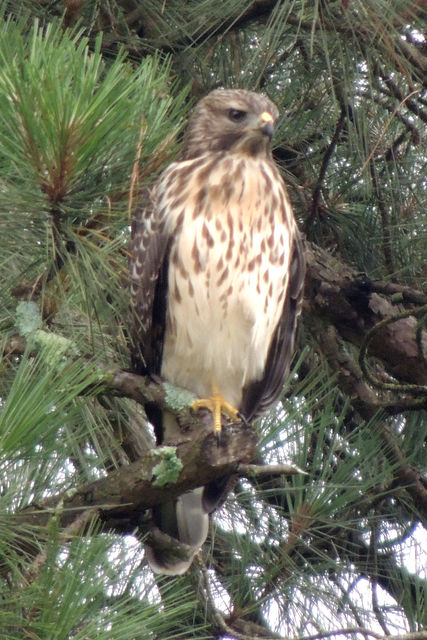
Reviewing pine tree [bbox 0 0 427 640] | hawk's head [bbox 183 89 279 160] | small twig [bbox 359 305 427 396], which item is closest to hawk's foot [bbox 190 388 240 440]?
pine tree [bbox 0 0 427 640]

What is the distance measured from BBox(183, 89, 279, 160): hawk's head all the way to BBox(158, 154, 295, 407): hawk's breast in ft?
0.21

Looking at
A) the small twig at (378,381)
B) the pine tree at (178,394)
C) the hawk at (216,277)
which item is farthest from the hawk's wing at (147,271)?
the small twig at (378,381)

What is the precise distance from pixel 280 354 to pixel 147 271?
56cm

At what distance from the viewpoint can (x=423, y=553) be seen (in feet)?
13.9

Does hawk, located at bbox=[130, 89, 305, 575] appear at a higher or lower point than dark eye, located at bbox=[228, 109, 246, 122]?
lower

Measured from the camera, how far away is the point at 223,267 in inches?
144

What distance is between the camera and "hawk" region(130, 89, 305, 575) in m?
3.66

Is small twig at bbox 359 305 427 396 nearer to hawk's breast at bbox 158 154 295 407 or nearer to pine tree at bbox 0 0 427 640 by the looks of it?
pine tree at bbox 0 0 427 640

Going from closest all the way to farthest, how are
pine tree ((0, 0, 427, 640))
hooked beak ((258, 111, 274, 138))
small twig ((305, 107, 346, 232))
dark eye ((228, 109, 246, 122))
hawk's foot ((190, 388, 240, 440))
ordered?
1. pine tree ((0, 0, 427, 640))
2. hawk's foot ((190, 388, 240, 440))
3. hooked beak ((258, 111, 274, 138))
4. dark eye ((228, 109, 246, 122))
5. small twig ((305, 107, 346, 232))

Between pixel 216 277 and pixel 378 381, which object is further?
pixel 378 381

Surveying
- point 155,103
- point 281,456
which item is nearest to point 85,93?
point 155,103

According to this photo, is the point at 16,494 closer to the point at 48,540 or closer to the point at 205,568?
the point at 48,540

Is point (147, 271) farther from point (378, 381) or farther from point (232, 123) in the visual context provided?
point (378, 381)

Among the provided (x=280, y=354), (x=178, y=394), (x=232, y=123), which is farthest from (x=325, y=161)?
(x=178, y=394)
